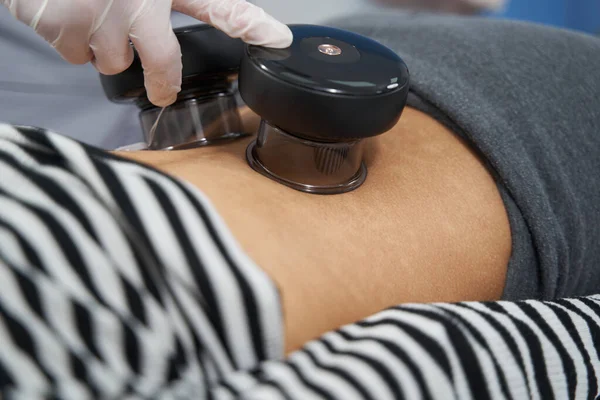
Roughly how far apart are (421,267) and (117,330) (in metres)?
0.29

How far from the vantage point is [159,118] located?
60cm

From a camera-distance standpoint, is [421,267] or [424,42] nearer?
[421,267]

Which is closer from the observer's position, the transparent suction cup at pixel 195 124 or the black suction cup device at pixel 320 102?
the black suction cup device at pixel 320 102

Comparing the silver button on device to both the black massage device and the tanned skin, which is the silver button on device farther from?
the tanned skin

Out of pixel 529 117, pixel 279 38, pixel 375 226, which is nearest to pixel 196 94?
pixel 279 38

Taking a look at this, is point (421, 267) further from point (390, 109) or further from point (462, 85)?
point (462, 85)

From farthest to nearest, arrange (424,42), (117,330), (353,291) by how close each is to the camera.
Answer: (424,42)
(353,291)
(117,330)

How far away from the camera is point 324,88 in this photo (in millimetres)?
445

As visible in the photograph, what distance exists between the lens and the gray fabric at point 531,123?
0.57 m

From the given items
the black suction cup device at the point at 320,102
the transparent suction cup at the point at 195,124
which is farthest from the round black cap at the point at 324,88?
the transparent suction cup at the point at 195,124

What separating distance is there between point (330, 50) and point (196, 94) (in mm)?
184

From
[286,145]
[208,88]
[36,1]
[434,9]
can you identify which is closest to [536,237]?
[286,145]

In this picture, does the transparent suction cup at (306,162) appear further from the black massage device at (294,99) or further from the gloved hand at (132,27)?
the gloved hand at (132,27)

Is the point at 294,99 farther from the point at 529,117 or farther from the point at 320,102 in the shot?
the point at 529,117
